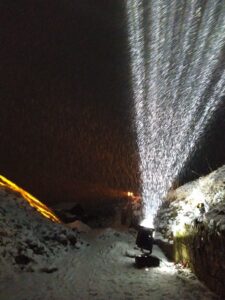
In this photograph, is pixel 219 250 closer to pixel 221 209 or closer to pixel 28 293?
pixel 221 209

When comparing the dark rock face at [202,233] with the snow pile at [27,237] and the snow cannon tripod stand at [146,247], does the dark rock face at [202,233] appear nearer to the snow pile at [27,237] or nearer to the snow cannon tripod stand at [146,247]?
the snow cannon tripod stand at [146,247]

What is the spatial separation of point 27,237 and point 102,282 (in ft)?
16.9

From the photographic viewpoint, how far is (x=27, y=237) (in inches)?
619

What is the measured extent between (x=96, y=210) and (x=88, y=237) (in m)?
21.6

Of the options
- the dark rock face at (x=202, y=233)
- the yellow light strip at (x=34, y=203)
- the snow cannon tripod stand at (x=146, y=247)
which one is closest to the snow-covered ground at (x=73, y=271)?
the snow cannon tripod stand at (x=146, y=247)

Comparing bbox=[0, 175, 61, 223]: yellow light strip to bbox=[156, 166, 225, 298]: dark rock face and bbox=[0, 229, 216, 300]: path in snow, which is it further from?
bbox=[156, 166, 225, 298]: dark rock face

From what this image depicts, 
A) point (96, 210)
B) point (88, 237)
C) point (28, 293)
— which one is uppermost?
point (96, 210)

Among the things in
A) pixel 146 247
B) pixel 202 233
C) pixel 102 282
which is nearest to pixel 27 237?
pixel 102 282

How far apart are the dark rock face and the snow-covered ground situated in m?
0.53

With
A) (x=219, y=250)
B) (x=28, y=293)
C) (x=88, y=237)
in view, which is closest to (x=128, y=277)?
(x=28, y=293)

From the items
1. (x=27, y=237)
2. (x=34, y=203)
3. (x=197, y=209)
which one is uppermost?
(x=34, y=203)

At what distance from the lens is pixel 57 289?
36.8 feet

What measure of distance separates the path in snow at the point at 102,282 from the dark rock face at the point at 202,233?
0.55 meters

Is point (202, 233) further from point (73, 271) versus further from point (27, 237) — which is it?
point (27, 237)
